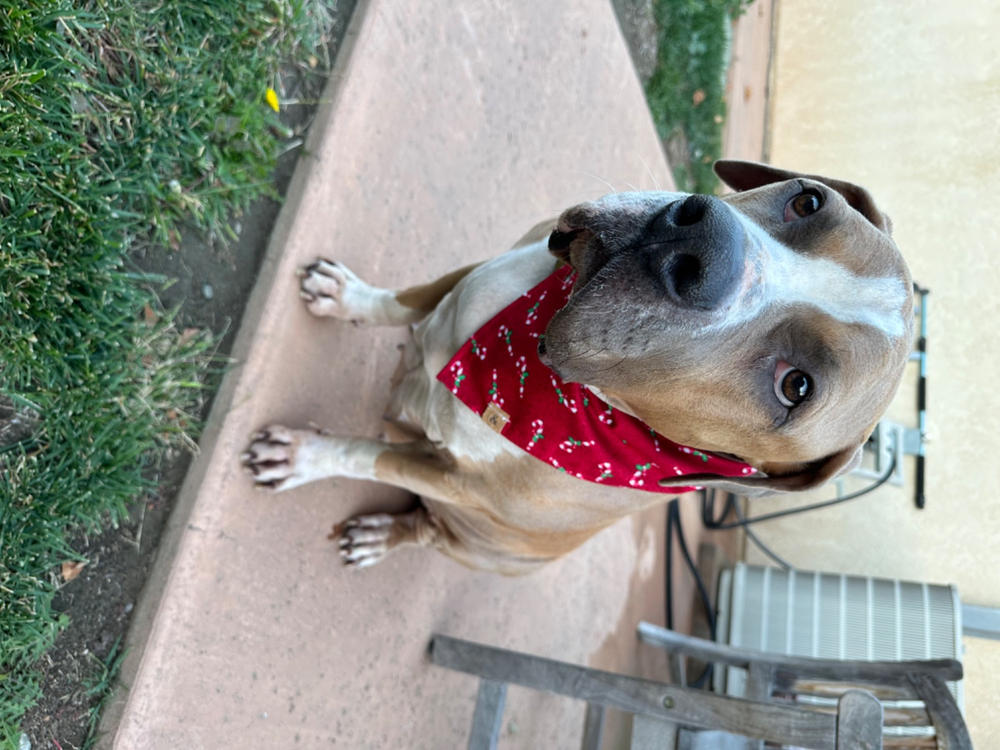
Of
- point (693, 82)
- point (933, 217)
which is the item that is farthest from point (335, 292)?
point (933, 217)

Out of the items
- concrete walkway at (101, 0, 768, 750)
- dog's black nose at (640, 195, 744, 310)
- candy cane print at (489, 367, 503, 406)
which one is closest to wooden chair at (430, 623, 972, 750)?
concrete walkway at (101, 0, 768, 750)

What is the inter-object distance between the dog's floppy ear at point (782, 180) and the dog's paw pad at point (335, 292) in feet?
5.10

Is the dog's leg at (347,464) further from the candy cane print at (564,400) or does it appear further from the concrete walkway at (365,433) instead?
the candy cane print at (564,400)

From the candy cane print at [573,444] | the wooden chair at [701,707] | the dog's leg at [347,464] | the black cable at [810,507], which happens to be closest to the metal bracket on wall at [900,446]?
the black cable at [810,507]

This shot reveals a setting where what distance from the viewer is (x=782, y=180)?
2.78 meters

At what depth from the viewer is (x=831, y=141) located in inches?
332

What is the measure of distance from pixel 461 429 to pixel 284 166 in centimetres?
146

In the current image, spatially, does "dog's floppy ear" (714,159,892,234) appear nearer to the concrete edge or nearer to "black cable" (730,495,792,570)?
the concrete edge

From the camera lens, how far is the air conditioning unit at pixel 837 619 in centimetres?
576

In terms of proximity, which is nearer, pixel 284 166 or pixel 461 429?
pixel 461 429

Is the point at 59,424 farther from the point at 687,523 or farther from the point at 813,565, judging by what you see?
the point at 813,565

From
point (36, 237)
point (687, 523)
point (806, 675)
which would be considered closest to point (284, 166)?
point (36, 237)

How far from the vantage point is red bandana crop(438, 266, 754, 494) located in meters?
2.42

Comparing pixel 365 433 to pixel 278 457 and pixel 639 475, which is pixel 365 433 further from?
pixel 639 475
